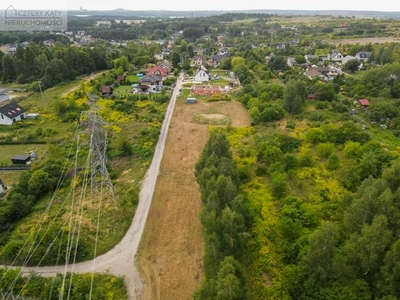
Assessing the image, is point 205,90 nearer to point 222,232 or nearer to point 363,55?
point 222,232

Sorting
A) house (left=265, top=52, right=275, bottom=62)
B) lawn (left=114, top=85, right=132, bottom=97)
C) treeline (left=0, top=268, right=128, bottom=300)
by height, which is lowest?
treeline (left=0, top=268, right=128, bottom=300)

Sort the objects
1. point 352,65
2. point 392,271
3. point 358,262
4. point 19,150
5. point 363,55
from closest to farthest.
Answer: point 392,271, point 358,262, point 19,150, point 352,65, point 363,55

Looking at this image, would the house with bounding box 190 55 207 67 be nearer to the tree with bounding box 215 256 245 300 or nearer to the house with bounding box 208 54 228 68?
the house with bounding box 208 54 228 68

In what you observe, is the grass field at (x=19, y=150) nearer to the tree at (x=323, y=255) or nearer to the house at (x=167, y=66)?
the tree at (x=323, y=255)

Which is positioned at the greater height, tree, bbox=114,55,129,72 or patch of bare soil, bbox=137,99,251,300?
tree, bbox=114,55,129,72

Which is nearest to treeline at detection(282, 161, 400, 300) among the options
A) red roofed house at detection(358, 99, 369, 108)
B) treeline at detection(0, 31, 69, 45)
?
red roofed house at detection(358, 99, 369, 108)

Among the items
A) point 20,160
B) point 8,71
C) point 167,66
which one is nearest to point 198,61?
point 167,66

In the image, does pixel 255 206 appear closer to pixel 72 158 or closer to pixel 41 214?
pixel 41 214
